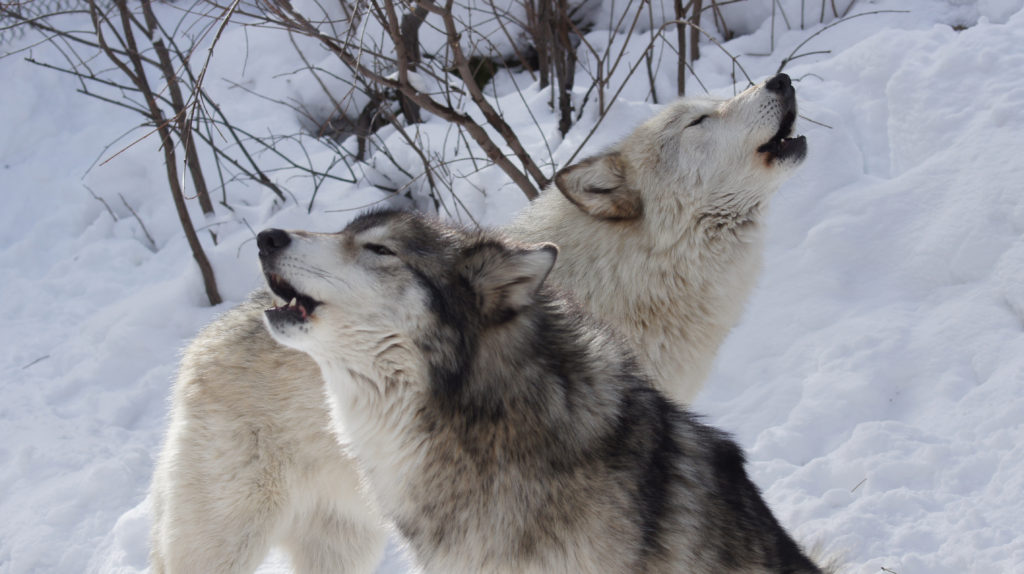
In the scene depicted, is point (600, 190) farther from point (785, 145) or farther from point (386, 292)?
point (386, 292)

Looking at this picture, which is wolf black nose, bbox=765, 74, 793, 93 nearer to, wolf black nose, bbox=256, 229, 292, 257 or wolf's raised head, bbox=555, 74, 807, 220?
wolf's raised head, bbox=555, 74, 807, 220

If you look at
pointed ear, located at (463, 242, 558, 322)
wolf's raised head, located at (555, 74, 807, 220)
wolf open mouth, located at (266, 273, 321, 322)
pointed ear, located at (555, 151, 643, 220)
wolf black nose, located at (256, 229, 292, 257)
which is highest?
wolf's raised head, located at (555, 74, 807, 220)

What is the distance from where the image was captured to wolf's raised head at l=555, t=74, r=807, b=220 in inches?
131

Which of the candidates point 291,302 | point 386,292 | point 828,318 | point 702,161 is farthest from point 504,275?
point 828,318

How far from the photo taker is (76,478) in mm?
4594

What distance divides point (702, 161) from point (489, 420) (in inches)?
65.7

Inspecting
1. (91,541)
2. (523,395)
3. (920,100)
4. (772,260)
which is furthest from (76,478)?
(920,100)

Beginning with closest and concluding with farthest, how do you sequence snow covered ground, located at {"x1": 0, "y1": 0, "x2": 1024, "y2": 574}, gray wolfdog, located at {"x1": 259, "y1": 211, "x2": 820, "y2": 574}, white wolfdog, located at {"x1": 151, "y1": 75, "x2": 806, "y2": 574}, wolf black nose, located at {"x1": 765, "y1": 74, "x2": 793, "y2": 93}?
gray wolfdog, located at {"x1": 259, "y1": 211, "x2": 820, "y2": 574} → white wolfdog, located at {"x1": 151, "y1": 75, "x2": 806, "y2": 574} → wolf black nose, located at {"x1": 765, "y1": 74, "x2": 793, "y2": 93} → snow covered ground, located at {"x1": 0, "y1": 0, "x2": 1024, "y2": 574}

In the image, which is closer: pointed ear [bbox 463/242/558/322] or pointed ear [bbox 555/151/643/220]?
pointed ear [bbox 463/242/558/322]

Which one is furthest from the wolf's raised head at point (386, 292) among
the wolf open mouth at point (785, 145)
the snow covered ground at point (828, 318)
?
the snow covered ground at point (828, 318)

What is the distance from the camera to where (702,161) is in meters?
3.38

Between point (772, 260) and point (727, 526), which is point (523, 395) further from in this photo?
point (772, 260)

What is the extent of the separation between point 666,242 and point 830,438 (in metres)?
1.36

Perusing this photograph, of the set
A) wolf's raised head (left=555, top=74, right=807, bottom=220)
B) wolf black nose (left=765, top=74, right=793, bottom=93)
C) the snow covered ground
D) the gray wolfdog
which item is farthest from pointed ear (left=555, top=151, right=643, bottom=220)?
the snow covered ground
